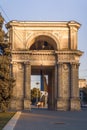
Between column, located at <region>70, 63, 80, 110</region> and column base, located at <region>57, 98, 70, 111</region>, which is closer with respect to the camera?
column base, located at <region>57, 98, 70, 111</region>

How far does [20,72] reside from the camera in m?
64.4

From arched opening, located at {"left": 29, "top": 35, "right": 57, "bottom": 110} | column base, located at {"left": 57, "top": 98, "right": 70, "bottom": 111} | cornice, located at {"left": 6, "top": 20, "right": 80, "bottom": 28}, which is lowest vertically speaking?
column base, located at {"left": 57, "top": 98, "right": 70, "bottom": 111}

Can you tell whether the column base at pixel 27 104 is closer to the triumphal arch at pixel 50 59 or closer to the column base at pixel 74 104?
the triumphal arch at pixel 50 59

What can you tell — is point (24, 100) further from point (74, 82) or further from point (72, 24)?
point (72, 24)

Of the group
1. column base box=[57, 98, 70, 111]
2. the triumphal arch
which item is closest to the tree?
the triumphal arch

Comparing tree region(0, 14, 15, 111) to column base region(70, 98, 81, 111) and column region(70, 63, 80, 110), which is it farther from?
column region(70, 63, 80, 110)

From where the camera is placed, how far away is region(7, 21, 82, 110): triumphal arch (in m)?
63.8

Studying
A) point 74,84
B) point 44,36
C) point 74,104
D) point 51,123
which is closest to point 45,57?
point 44,36

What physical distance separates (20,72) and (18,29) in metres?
6.67

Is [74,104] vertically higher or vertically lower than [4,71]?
lower

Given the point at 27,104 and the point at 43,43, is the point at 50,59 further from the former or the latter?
the point at 27,104

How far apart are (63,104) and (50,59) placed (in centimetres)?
707

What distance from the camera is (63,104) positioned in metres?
63.7

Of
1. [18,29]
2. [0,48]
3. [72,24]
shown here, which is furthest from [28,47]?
[0,48]
